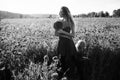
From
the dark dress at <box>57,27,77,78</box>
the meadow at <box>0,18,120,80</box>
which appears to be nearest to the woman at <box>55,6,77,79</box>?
the dark dress at <box>57,27,77,78</box>


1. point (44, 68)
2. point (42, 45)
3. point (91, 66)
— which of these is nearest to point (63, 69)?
point (91, 66)

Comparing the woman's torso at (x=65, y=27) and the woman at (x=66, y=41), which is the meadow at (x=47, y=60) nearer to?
the woman at (x=66, y=41)

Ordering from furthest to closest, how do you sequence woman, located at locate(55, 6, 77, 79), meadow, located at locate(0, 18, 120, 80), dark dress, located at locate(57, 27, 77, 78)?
dark dress, located at locate(57, 27, 77, 78), woman, located at locate(55, 6, 77, 79), meadow, located at locate(0, 18, 120, 80)

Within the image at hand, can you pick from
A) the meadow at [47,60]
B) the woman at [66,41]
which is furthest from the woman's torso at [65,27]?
the meadow at [47,60]

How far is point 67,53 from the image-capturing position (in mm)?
4645

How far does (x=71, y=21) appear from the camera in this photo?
4445 mm

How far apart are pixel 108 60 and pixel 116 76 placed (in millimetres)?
527

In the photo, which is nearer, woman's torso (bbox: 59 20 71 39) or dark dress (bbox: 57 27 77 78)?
woman's torso (bbox: 59 20 71 39)

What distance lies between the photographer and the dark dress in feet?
14.8

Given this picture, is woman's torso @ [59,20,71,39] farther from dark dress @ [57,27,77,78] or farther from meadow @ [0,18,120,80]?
meadow @ [0,18,120,80]

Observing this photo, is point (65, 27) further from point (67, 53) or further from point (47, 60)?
point (47, 60)

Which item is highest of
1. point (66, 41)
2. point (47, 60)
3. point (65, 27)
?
point (65, 27)

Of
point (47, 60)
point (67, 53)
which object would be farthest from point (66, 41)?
point (47, 60)

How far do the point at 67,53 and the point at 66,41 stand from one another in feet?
1.04
